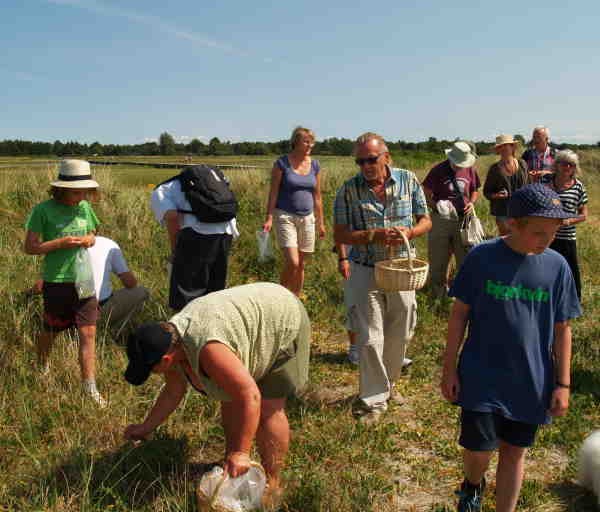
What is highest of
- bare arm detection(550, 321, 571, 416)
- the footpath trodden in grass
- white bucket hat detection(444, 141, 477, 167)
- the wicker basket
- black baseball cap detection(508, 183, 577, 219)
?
white bucket hat detection(444, 141, 477, 167)

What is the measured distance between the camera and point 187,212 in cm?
431

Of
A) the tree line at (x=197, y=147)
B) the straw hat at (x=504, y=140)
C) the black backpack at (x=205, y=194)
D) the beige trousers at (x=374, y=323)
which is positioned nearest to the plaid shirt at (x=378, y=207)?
the beige trousers at (x=374, y=323)

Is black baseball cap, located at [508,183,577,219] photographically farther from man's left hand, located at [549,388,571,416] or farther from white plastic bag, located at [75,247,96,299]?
white plastic bag, located at [75,247,96,299]

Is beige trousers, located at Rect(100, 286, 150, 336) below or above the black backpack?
below

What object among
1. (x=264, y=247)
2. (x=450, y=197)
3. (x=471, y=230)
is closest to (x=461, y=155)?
(x=450, y=197)

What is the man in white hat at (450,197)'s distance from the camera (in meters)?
6.01

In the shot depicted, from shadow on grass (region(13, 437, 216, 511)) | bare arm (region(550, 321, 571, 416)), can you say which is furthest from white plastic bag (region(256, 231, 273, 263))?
bare arm (region(550, 321, 571, 416))

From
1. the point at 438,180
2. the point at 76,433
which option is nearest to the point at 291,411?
the point at 76,433

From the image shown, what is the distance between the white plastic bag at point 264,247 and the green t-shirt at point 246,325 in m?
3.54

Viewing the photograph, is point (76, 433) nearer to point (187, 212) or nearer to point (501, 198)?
point (187, 212)

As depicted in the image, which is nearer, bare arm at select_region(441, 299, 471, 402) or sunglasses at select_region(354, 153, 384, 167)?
bare arm at select_region(441, 299, 471, 402)

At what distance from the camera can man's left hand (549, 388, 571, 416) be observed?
2.41 m

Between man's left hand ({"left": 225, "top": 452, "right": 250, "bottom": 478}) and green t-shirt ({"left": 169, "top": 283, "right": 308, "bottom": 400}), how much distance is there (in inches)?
10.9

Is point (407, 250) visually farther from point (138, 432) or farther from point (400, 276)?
point (138, 432)
